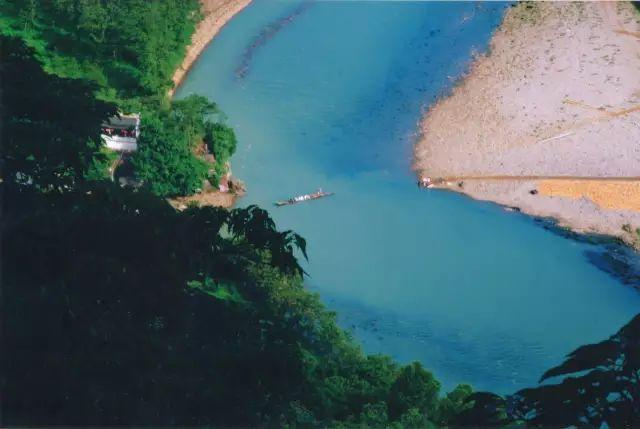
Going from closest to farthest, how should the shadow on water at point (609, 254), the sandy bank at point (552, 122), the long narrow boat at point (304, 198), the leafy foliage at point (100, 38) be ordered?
the shadow on water at point (609, 254) < the long narrow boat at point (304, 198) < the sandy bank at point (552, 122) < the leafy foliage at point (100, 38)

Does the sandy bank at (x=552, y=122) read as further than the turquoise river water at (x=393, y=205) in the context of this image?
Yes

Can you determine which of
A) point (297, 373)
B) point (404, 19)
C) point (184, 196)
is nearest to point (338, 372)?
point (297, 373)

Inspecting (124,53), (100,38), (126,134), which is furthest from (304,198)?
(100,38)

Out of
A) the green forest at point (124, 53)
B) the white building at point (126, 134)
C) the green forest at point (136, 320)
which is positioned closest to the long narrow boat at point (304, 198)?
the green forest at point (124, 53)

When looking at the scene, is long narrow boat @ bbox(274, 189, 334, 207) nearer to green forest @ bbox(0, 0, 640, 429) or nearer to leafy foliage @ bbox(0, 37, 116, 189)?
green forest @ bbox(0, 0, 640, 429)

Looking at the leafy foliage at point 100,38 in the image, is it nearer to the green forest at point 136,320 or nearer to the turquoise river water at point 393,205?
the turquoise river water at point 393,205

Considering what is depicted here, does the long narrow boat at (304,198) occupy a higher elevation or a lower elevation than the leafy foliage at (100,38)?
lower

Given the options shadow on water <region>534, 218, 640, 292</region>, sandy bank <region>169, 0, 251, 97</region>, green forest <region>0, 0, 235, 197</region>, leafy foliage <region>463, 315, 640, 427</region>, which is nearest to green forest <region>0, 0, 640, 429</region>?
leafy foliage <region>463, 315, 640, 427</region>
